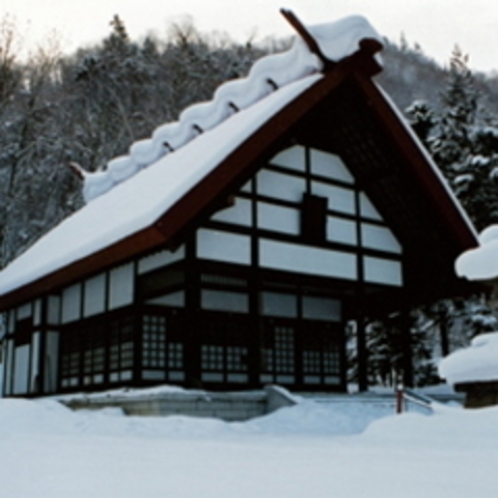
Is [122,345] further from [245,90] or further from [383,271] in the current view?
[245,90]

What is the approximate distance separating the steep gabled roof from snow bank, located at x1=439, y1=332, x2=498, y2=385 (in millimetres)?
5902

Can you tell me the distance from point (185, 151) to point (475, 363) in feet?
37.3

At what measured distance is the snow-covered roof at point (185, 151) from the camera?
13.3m

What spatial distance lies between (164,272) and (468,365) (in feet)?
28.1

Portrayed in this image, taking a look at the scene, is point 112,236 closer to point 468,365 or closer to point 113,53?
point 468,365

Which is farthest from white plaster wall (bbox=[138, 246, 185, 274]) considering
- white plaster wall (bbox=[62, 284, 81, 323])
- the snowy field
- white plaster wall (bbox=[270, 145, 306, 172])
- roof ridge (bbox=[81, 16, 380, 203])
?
the snowy field

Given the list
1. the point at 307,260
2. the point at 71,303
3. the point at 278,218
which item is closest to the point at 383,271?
the point at 307,260

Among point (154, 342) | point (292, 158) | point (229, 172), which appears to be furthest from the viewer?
point (292, 158)

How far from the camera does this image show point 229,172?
13.1 meters

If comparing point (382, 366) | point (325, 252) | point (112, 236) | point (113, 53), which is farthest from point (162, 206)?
point (113, 53)

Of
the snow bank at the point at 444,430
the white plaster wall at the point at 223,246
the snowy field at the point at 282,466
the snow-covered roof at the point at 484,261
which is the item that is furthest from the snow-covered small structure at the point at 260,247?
the snowy field at the point at 282,466

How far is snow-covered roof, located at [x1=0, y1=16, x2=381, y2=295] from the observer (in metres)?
13.3

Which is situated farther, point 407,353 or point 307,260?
point 407,353

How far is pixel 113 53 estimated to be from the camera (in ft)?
128
